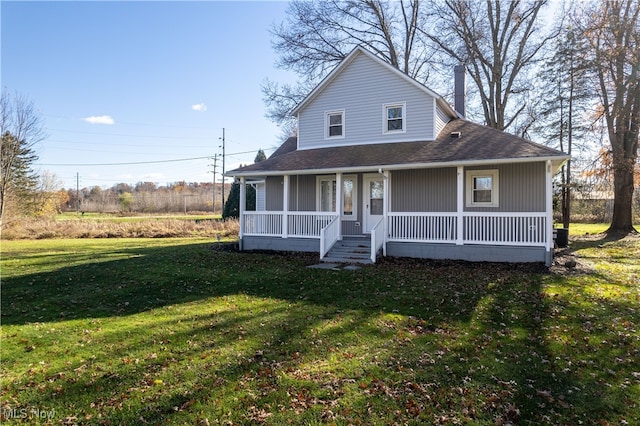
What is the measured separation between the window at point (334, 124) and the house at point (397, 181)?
1.7 inches

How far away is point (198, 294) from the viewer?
8.41 meters

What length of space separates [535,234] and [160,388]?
1093 cm

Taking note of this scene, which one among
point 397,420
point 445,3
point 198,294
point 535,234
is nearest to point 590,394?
point 397,420

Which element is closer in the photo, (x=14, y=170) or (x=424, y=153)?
(x=424, y=153)

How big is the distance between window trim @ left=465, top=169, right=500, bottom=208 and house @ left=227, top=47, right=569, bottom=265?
0.03 meters

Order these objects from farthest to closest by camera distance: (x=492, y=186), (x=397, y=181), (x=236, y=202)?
1. (x=236, y=202)
2. (x=397, y=181)
3. (x=492, y=186)

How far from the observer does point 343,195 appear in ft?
49.4

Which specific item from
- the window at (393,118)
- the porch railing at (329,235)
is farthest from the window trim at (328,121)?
the porch railing at (329,235)

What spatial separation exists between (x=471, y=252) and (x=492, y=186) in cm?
268

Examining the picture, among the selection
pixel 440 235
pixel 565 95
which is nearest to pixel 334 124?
pixel 440 235

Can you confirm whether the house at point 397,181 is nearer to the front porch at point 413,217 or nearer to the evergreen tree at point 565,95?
the front porch at point 413,217

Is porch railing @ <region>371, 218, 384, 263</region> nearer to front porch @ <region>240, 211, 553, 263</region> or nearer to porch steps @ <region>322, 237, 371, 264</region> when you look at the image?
front porch @ <region>240, 211, 553, 263</region>

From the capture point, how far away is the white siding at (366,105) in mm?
14492

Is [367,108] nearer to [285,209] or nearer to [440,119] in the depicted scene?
[440,119]
